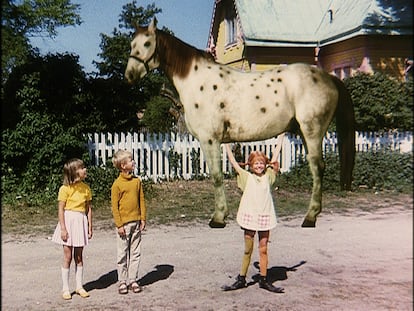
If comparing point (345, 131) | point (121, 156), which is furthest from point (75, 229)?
point (345, 131)

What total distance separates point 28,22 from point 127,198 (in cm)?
98

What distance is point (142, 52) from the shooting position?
6.61ft

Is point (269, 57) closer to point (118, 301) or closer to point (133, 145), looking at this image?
point (133, 145)

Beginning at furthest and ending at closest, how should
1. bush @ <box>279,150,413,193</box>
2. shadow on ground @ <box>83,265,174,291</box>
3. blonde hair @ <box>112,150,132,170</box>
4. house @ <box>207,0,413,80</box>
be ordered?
shadow on ground @ <box>83,265,174,291</box>, blonde hair @ <box>112,150,132,170</box>, house @ <box>207,0,413,80</box>, bush @ <box>279,150,413,193</box>

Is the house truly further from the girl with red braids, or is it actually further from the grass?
the grass

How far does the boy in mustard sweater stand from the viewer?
2678 mm

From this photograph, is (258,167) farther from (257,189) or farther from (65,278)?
(65,278)

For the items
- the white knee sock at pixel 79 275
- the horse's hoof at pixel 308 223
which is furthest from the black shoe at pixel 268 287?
the horse's hoof at pixel 308 223

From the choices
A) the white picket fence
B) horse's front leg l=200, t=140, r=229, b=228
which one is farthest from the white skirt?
horse's front leg l=200, t=140, r=229, b=228

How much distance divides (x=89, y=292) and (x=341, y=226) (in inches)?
104

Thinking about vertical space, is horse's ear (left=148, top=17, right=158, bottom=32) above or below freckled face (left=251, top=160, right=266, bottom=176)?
above

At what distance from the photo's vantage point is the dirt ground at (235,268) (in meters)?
1.95

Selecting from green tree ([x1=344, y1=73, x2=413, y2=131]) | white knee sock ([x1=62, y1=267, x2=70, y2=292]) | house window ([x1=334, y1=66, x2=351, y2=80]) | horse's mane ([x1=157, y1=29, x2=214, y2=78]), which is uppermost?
horse's mane ([x1=157, y1=29, x2=214, y2=78])

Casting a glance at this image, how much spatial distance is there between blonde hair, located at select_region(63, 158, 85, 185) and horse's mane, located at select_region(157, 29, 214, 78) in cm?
86
